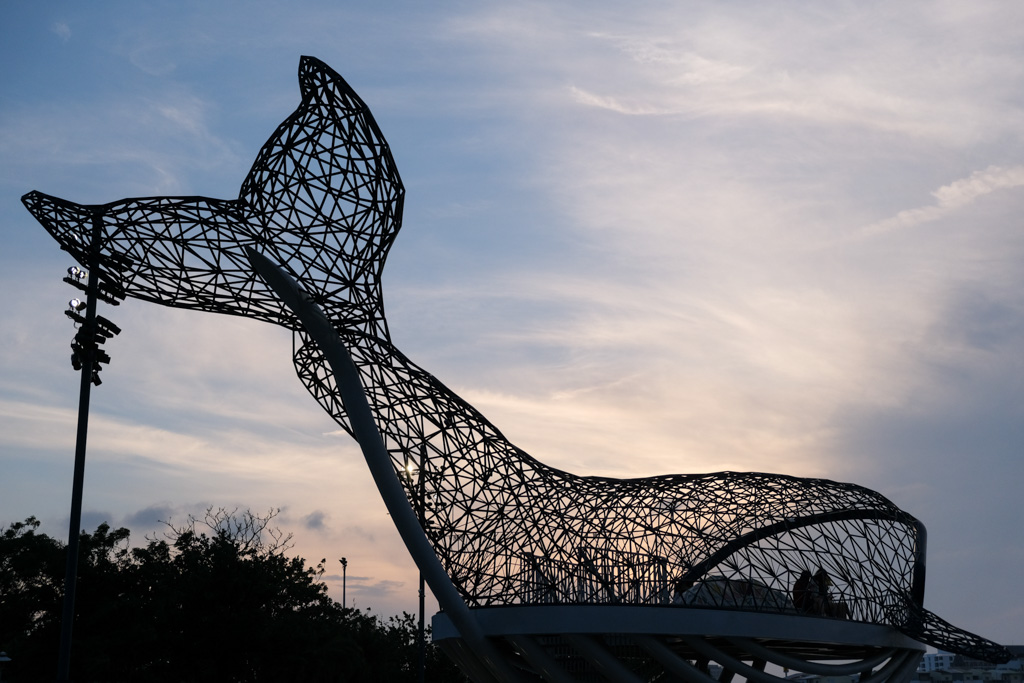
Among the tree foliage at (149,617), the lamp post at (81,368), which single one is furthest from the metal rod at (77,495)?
the tree foliage at (149,617)

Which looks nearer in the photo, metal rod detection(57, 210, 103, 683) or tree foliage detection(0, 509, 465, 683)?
metal rod detection(57, 210, 103, 683)

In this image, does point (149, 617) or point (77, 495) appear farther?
point (149, 617)

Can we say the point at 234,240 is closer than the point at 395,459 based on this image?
Yes

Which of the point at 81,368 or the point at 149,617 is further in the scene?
the point at 149,617

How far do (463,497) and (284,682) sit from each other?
54.0 feet

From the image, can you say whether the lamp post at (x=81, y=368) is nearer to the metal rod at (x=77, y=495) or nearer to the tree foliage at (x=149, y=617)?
the metal rod at (x=77, y=495)

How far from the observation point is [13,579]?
41.7m

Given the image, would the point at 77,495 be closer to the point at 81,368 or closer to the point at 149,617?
the point at 81,368

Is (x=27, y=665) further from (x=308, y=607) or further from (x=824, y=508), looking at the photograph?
(x=824, y=508)

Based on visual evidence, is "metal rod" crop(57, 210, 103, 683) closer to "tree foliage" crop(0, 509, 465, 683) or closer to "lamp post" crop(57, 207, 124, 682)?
"lamp post" crop(57, 207, 124, 682)

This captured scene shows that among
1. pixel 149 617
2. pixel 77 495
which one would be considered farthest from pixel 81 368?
Answer: pixel 149 617

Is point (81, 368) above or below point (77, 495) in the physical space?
above

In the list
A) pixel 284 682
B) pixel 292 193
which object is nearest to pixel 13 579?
pixel 284 682

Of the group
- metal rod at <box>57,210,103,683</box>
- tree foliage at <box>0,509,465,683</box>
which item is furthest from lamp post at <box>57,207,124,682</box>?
tree foliage at <box>0,509,465,683</box>
